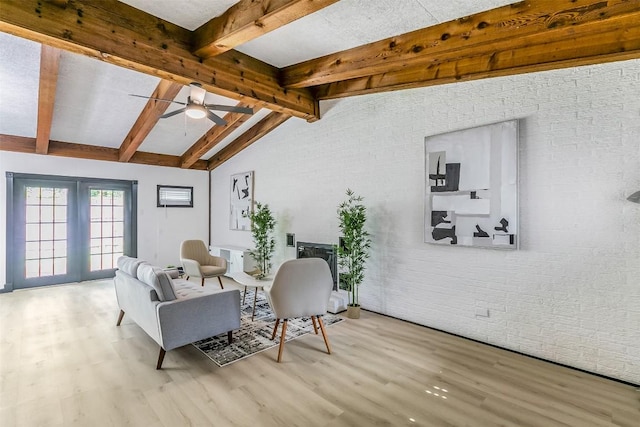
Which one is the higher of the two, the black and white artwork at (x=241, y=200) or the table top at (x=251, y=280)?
the black and white artwork at (x=241, y=200)

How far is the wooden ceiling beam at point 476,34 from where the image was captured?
2.13m

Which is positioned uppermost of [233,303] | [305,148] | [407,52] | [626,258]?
[407,52]

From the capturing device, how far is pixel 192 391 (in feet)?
8.00

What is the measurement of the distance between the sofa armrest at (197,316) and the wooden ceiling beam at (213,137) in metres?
3.03

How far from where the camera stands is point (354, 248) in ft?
13.7

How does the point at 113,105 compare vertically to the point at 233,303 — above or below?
above

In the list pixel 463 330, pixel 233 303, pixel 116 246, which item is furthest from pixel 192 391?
pixel 116 246

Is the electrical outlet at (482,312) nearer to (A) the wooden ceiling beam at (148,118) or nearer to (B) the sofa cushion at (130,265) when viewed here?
(B) the sofa cushion at (130,265)

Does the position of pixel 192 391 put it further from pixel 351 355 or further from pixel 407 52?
pixel 407 52

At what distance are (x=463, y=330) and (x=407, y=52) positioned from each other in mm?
3011

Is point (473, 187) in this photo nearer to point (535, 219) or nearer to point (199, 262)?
point (535, 219)

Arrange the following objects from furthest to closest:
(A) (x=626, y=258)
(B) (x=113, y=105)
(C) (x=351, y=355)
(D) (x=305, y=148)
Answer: (D) (x=305, y=148), (B) (x=113, y=105), (C) (x=351, y=355), (A) (x=626, y=258)

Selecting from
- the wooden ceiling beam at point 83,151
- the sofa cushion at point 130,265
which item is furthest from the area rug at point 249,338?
the wooden ceiling beam at point 83,151

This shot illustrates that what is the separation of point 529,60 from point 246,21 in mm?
2470
